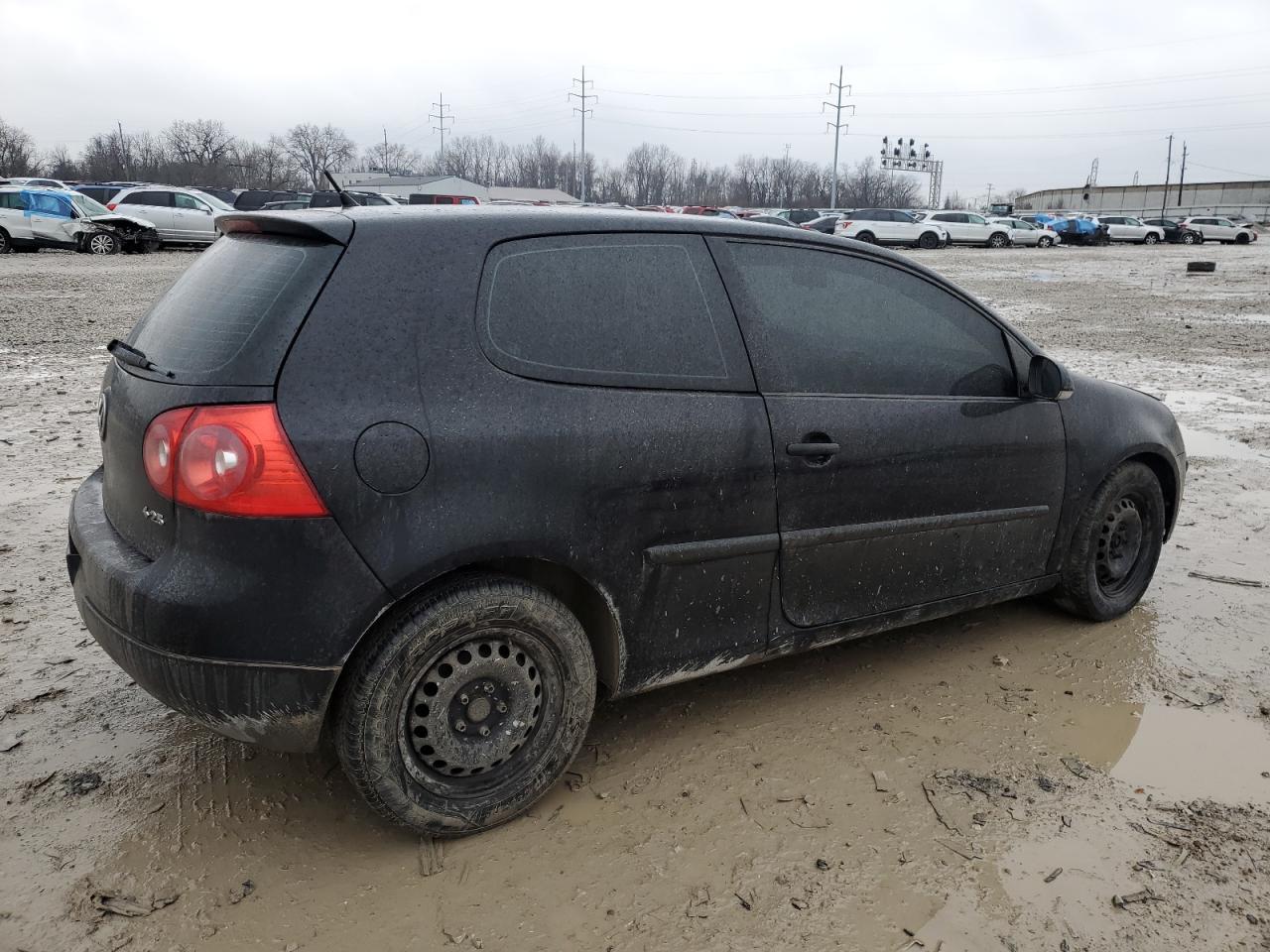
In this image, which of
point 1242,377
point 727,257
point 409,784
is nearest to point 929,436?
point 727,257

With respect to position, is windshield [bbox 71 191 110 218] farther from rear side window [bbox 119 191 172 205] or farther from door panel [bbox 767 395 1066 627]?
door panel [bbox 767 395 1066 627]

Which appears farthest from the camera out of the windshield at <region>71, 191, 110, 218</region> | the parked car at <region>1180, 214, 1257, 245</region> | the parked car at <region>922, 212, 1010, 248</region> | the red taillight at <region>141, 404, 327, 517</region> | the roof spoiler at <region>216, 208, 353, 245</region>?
the parked car at <region>1180, 214, 1257, 245</region>

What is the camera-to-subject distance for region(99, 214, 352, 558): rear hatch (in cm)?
250

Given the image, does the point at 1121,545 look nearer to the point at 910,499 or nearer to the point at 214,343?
the point at 910,499

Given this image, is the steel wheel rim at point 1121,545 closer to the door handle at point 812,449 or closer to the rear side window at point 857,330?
the rear side window at point 857,330

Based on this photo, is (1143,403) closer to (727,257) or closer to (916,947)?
(727,257)

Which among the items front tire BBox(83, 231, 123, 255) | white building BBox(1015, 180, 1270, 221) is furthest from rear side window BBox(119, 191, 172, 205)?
white building BBox(1015, 180, 1270, 221)

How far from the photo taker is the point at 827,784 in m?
3.08

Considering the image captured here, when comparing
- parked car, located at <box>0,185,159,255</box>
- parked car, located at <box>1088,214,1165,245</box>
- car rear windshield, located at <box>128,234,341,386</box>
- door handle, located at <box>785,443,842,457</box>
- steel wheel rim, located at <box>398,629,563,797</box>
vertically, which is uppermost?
parked car, located at <box>1088,214,1165,245</box>

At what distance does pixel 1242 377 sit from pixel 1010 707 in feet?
28.2

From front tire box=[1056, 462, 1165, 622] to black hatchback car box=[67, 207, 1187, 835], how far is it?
77 cm

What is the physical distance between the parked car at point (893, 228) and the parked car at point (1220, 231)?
696 inches

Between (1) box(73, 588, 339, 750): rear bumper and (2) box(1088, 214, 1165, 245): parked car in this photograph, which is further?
(2) box(1088, 214, 1165, 245): parked car

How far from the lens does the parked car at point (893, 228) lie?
38.6 m
